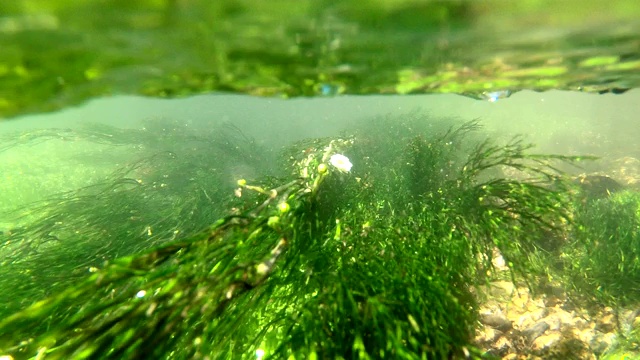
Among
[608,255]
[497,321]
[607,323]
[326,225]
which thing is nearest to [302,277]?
[326,225]

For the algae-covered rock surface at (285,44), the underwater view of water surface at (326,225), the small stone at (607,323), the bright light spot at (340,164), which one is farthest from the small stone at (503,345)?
the algae-covered rock surface at (285,44)

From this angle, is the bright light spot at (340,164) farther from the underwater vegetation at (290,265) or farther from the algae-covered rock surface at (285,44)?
the algae-covered rock surface at (285,44)

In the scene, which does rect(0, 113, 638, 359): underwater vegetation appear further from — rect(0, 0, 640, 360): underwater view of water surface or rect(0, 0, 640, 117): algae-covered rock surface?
rect(0, 0, 640, 117): algae-covered rock surface

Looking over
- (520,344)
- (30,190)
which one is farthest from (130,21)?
(30,190)

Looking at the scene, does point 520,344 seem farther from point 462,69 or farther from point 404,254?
point 462,69

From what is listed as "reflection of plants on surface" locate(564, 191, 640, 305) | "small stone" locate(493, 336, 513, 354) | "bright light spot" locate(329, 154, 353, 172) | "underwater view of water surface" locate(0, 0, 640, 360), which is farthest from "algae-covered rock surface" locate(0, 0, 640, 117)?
"small stone" locate(493, 336, 513, 354)
